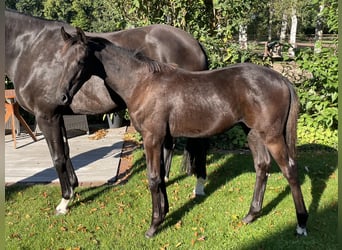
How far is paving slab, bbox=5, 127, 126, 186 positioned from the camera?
5.05 metres

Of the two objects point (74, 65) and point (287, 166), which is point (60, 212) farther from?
point (287, 166)

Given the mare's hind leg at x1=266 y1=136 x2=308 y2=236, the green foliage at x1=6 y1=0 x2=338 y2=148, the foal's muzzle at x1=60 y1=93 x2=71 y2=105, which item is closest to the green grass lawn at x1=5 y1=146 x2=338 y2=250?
the mare's hind leg at x1=266 y1=136 x2=308 y2=236

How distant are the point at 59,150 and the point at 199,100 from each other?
1729 mm

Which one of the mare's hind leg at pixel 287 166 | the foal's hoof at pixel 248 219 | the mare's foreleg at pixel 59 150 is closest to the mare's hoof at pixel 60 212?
the mare's foreleg at pixel 59 150

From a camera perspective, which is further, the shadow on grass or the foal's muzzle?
the shadow on grass

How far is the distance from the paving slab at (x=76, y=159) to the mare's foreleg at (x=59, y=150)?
78 centimetres

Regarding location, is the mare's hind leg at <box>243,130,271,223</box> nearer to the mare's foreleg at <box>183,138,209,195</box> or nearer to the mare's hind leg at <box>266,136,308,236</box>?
the mare's hind leg at <box>266,136,308,236</box>

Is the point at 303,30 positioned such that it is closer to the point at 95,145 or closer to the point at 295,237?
the point at 95,145

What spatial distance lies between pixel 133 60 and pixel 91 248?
5.50 ft

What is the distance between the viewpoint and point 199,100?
308cm

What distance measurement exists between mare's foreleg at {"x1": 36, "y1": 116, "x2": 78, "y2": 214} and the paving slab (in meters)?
0.78

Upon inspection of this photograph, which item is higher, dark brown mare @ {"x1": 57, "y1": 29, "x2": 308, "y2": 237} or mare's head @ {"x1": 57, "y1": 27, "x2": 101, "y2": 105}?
mare's head @ {"x1": 57, "y1": 27, "x2": 101, "y2": 105}

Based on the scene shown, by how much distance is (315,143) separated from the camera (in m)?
6.38

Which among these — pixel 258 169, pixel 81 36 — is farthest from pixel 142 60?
pixel 258 169
